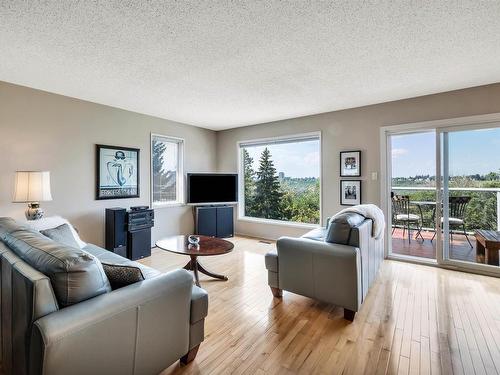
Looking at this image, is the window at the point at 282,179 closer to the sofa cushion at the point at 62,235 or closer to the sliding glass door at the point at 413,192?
the sliding glass door at the point at 413,192

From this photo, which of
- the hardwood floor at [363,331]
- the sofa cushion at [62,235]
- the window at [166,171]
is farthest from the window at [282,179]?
the sofa cushion at [62,235]

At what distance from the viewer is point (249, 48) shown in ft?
7.62

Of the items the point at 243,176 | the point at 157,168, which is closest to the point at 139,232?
the point at 157,168

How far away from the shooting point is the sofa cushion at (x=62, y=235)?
2.47 meters

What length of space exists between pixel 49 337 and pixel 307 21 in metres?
2.36

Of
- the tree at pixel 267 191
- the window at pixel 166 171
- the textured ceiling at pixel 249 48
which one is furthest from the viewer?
the tree at pixel 267 191

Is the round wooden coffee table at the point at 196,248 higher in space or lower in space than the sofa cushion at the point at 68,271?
lower

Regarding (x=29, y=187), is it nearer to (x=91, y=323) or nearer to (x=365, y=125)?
(x=91, y=323)

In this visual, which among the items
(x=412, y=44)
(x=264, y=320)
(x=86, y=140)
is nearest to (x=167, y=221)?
(x=86, y=140)

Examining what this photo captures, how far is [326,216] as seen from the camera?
452 cm

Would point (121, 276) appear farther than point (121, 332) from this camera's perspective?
Yes

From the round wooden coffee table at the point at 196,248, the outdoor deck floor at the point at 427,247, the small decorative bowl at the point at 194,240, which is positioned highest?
the small decorative bowl at the point at 194,240

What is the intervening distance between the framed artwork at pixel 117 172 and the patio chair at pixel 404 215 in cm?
412

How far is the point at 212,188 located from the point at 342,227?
332 centimetres
